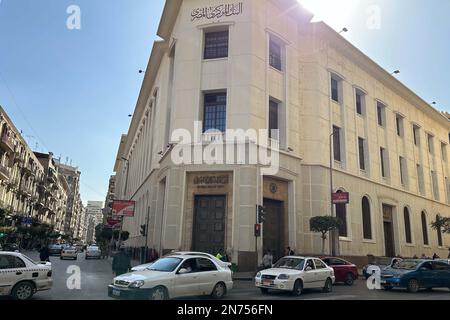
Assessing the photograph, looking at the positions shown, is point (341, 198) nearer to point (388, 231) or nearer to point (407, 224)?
point (388, 231)

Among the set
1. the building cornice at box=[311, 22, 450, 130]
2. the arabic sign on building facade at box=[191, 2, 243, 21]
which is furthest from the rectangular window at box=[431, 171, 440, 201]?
the arabic sign on building facade at box=[191, 2, 243, 21]

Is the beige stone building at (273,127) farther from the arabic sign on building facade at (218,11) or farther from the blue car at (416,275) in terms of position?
the blue car at (416,275)

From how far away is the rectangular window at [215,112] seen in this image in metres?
24.2

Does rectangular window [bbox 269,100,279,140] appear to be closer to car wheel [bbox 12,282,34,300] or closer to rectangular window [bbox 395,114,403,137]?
car wheel [bbox 12,282,34,300]

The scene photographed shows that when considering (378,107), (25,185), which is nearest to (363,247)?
(378,107)

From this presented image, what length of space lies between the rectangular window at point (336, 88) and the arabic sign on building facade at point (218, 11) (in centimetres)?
1138

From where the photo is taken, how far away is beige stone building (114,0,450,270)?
74.6ft

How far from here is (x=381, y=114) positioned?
3725cm

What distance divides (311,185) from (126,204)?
532 inches

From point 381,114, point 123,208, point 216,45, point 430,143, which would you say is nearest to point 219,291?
point 123,208

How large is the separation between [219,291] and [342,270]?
915cm

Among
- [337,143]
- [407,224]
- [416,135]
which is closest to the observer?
[337,143]

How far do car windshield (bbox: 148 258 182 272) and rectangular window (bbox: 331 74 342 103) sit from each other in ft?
80.1
